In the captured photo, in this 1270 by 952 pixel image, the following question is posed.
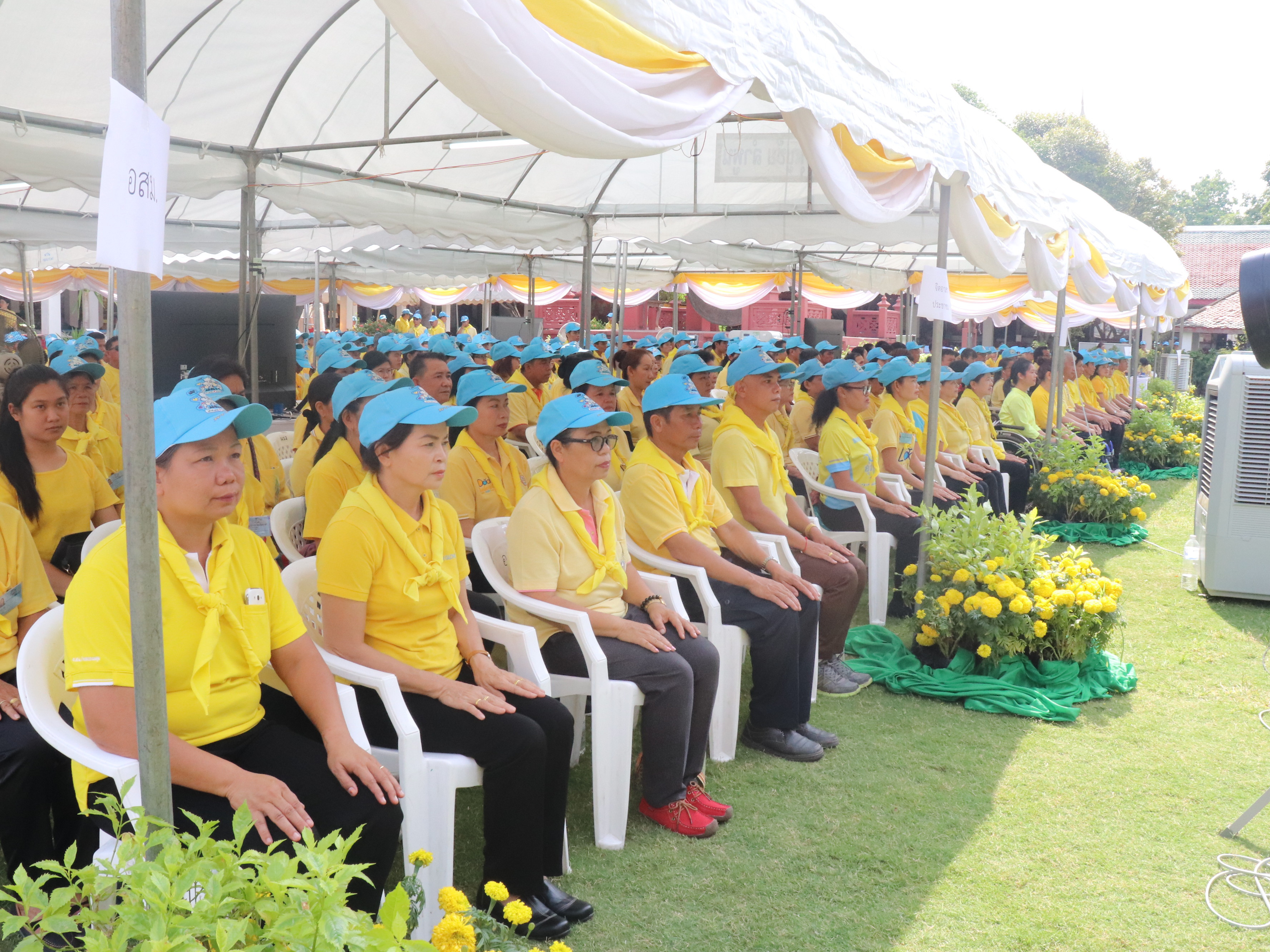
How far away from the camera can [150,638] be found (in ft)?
5.78

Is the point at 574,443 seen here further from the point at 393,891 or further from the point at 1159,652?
Result: the point at 1159,652

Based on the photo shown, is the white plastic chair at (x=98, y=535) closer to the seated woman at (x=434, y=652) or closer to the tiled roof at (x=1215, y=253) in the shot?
the seated woman at (x=434, y=652)

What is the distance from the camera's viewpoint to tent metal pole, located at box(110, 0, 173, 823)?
1589 mm

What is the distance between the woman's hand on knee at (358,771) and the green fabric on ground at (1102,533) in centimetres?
761

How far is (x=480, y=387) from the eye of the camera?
5066mm

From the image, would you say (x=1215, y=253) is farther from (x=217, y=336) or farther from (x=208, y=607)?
(x=208, y=607)

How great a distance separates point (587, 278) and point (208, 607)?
372 inches

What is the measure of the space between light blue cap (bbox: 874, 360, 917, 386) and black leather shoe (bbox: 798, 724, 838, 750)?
4126 millimetres

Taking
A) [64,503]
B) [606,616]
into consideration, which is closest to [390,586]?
[606,616]

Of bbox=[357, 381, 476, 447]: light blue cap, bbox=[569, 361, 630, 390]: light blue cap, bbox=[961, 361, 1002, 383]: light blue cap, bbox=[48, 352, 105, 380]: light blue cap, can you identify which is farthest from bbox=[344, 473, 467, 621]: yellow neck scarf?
bbox=[961, 361, 1002, 383]: light blue cap

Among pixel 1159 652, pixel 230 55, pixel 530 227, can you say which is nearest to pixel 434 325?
pixel 530 227

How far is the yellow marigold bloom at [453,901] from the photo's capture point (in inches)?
70.9

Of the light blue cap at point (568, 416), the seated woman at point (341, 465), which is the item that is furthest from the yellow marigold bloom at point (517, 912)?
the seated woman at point (341, 465)

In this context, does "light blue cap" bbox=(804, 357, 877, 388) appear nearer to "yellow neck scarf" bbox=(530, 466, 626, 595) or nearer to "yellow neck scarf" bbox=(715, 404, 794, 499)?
"yellow neck scarf" bbox=(715, 404, 794, 499)
